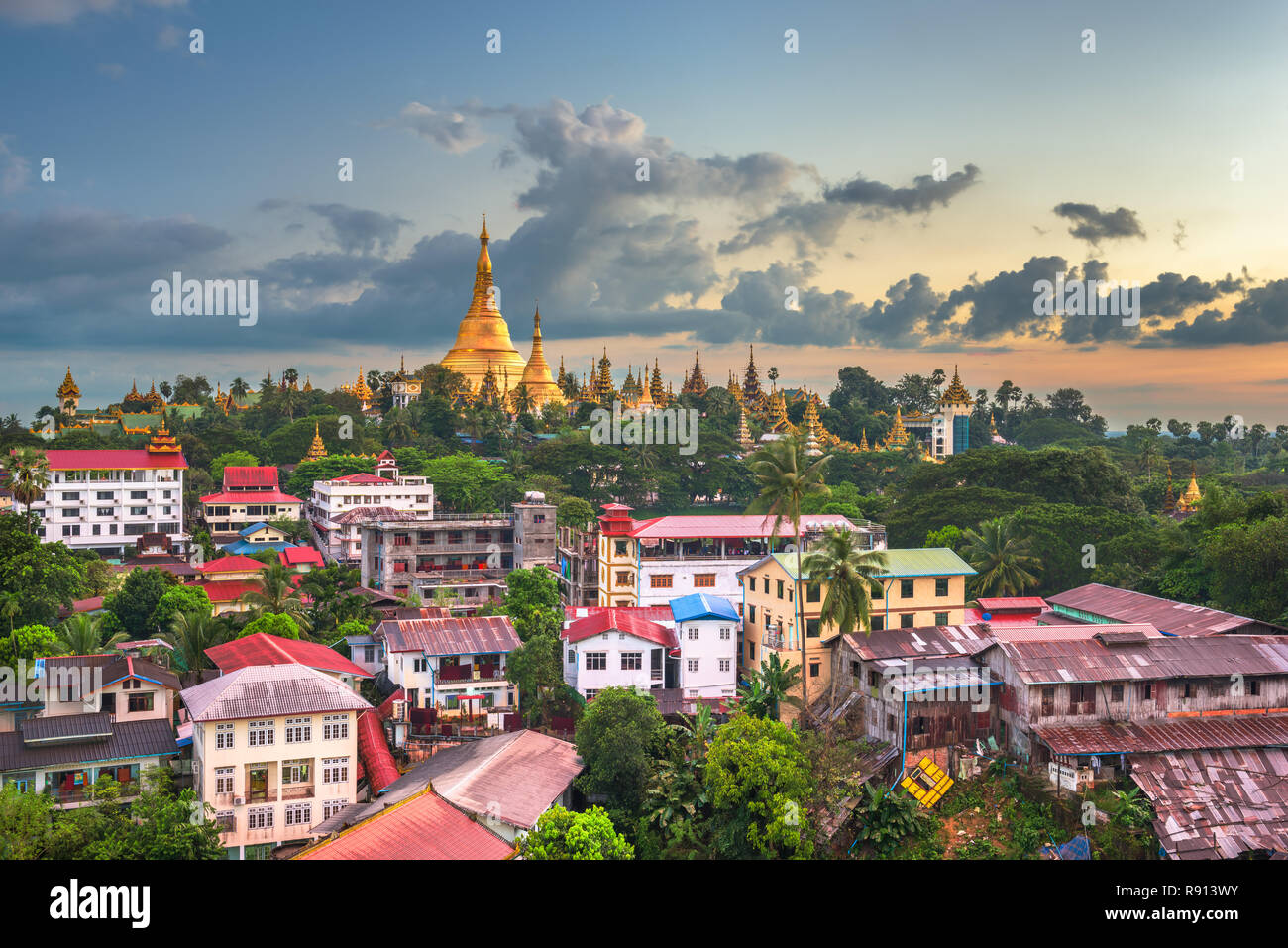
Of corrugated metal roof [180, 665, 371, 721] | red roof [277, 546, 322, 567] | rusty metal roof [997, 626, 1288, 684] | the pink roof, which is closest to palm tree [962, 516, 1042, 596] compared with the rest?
the pink roof

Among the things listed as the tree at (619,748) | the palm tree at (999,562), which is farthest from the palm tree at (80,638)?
the palm tree at (999,562)

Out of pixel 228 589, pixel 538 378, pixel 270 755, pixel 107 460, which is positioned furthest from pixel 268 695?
→ pixel 538 378

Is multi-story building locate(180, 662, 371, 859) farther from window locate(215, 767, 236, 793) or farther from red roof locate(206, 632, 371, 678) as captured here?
red roof locate(206, 632, 371, 678)

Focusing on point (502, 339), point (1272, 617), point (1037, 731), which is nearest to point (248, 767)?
point (1037, 731)

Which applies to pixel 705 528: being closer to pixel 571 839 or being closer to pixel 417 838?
pixel 571 839

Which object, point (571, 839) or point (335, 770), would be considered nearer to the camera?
point (571, 839)
